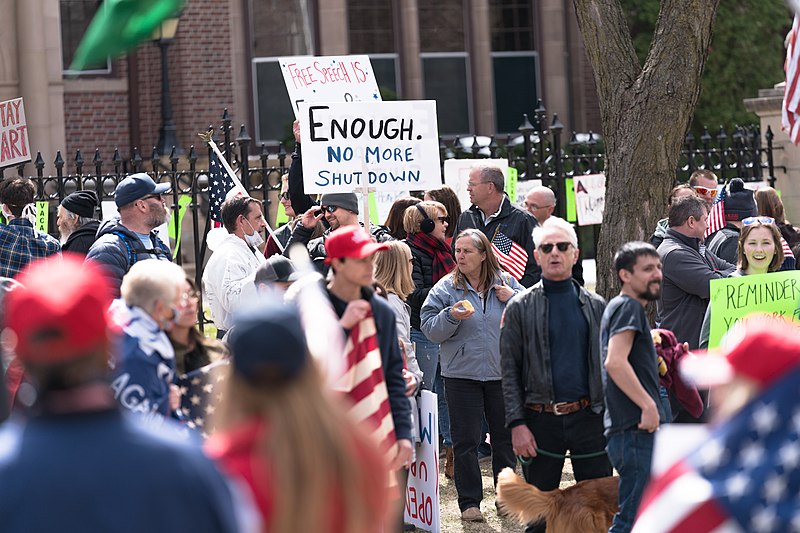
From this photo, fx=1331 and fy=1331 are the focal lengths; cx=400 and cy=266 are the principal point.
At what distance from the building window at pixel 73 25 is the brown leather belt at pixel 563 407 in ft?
49.9

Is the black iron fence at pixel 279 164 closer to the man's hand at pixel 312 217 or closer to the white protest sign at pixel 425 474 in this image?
the man's hand at pixel 312 217

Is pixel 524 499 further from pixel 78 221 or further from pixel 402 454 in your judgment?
pixel 78 221

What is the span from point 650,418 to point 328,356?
1867 millimetres

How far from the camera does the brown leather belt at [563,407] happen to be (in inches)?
264

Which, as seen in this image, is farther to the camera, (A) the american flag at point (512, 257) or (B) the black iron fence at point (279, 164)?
(B) the black iron fence at point (279, 164)

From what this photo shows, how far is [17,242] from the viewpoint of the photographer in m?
8.45

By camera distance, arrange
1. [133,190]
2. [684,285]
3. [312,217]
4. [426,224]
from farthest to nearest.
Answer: [426,224] < [312,217] < [684,285] < [133,190]

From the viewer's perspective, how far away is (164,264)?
513 centimetres

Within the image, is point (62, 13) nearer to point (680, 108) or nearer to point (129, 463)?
point (680, 108)

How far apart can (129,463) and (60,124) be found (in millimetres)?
16833

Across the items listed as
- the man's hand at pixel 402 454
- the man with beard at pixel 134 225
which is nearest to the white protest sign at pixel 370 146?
the man with beard at pixel 134 225

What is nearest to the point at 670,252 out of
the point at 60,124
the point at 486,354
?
the point at 486,354

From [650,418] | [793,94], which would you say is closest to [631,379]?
[650,418]

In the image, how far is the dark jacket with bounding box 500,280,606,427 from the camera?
21.9ft
